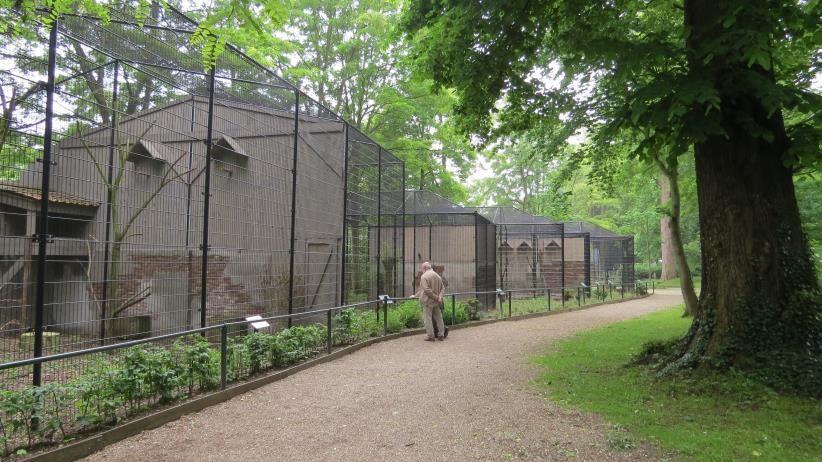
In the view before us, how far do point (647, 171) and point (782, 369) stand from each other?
10.0 metres

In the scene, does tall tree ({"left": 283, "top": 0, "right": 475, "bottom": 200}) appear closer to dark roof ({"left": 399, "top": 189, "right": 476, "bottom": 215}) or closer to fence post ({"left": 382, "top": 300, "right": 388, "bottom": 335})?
dark roof ({"left": 399, "top": 189, "right": 476, "bottom": 215})

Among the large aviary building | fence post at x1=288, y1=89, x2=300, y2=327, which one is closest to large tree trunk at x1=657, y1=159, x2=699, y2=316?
fence post at x1=288, y1=89, x2=300, y2=327

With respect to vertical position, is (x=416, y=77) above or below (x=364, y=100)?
below

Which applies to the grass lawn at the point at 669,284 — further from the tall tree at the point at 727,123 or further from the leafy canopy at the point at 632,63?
the tall tree at the point at 727,123

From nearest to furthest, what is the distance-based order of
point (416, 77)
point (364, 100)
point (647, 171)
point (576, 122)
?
point (416, 77), point (576, 122), point (647, 171), point (364, 100)

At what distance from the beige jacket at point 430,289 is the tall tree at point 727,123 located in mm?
4388

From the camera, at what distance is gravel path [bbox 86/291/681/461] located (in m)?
4.32

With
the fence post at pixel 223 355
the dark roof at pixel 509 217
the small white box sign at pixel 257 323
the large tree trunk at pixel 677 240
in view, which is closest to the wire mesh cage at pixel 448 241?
the dark roof at pixel 509 217

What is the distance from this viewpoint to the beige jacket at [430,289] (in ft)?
35.1

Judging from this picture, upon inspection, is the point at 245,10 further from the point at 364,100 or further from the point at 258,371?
the point at 364,100

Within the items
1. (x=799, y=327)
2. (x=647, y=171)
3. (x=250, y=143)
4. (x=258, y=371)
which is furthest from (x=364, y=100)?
(x=799, y=327)

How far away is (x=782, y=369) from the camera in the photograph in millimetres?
5891

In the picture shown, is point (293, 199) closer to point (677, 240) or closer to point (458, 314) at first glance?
point (458, 314)

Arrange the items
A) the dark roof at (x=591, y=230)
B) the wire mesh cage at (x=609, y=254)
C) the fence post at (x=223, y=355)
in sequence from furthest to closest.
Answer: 1. the wire mesh cage at (x=609, y=254)
2. the dark roof at (x=591, y=230)
3. the fence post at (x=223, y=355)
